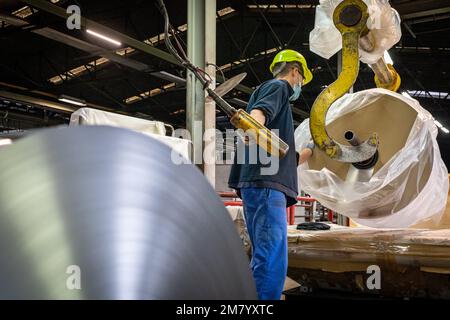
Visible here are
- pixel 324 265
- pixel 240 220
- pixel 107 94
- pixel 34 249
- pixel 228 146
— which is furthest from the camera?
pixel 107 94

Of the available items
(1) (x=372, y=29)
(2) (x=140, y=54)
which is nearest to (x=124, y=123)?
(1) (x=372, y=29)

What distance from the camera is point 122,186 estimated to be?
603 millimetres

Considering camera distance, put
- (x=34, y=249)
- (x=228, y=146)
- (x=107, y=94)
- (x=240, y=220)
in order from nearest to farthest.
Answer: (x=34, y=249) < (x=240, y=220) < (x=228, y=146) < (x=107, y=94)

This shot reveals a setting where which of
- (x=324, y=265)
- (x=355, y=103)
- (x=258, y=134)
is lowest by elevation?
(x=324, y=265)

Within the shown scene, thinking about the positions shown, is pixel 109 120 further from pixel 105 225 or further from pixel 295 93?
pixel 105 225

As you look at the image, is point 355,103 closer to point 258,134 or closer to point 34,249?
point 258,134

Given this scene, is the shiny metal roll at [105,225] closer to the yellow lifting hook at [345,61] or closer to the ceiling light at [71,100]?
the yellow lifting hook at [345,61]

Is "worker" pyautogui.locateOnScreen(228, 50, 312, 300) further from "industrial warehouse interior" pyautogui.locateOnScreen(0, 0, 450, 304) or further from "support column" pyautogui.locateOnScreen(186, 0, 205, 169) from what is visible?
"support column" pyautogui.locateOnScreen(186, 0, 205, 169)

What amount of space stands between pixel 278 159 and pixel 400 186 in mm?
864

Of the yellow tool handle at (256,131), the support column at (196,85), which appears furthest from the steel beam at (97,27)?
the yellow tool handle at (256,131)

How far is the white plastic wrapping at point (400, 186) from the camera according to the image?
2.57m

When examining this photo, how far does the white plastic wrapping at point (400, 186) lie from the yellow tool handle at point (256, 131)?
95 centimetres

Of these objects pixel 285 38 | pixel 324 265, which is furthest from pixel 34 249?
pixel 285 38
